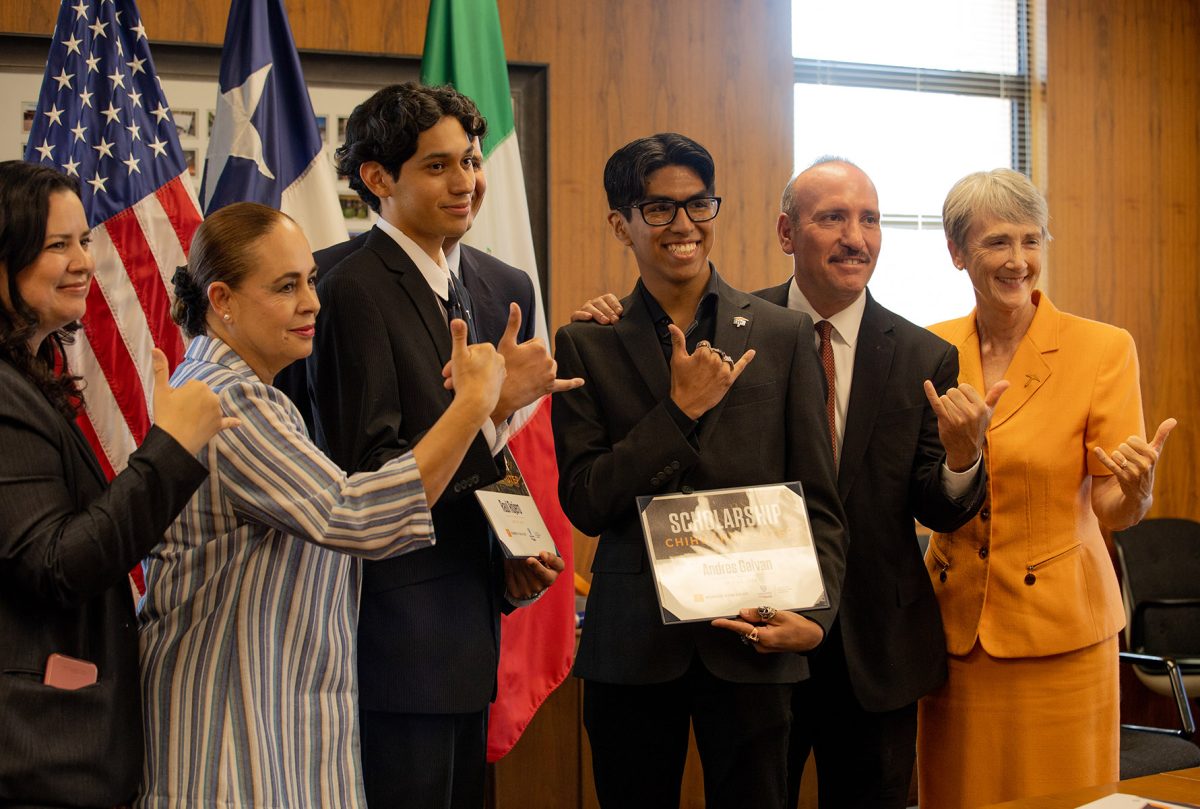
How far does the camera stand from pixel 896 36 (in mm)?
5336

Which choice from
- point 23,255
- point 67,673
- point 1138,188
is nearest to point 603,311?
point 23,255

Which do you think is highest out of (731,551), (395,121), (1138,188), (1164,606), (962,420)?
(1138,188)

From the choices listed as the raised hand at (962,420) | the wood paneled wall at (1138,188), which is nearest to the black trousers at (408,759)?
the raised hand at (962,420)

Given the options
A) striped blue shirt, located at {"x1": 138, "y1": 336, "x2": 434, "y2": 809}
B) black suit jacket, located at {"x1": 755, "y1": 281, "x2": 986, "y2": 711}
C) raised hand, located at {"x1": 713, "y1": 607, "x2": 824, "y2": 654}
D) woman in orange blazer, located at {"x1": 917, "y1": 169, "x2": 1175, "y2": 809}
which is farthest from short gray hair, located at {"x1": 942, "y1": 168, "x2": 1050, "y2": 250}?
striped blue shirt, located at {"x1": 138, "y1": 336, "x2": 434, "y2": 809}

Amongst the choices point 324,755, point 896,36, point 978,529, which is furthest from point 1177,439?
point 324,755

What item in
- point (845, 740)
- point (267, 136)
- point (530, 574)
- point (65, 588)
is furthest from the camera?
point (267, 136)

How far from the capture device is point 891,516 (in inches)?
93.1

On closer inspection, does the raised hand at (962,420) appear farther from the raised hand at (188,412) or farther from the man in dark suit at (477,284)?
the raised hand at (188,412)

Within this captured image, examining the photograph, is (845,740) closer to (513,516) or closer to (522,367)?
(513,516)

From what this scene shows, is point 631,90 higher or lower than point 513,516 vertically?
higher

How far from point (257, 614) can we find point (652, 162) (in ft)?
3.66

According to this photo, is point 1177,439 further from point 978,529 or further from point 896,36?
point 978,529

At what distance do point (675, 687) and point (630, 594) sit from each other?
0.62 feet

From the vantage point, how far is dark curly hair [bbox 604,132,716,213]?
2.21 m
